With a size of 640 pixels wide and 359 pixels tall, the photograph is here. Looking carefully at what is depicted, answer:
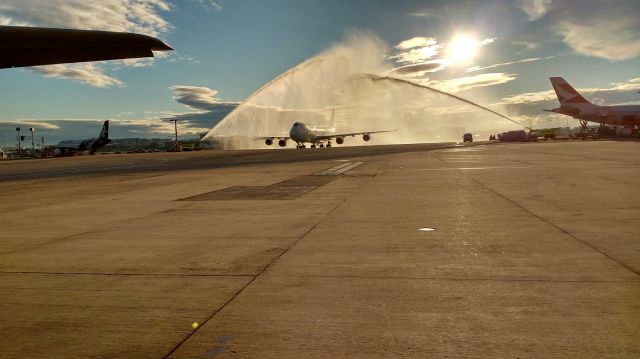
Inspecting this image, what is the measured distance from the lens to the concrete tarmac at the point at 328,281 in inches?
165

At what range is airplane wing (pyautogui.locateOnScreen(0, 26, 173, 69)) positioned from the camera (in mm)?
7793

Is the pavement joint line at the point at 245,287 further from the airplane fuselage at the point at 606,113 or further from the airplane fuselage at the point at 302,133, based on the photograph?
the airplane fuselage at the point at 606,113

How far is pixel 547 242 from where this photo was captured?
25.7ft

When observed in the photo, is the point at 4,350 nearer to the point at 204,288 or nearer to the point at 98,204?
the point at 204,288

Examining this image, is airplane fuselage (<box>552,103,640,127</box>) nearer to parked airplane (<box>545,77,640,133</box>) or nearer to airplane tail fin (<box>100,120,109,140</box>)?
parked airplane (<box>545,77,640,133</box>)

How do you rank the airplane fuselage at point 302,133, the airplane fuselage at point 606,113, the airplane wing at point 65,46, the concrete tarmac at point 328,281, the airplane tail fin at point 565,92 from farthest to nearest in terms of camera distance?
1. the airplane tail fin at point 565,92
2. the airplane fuselage at point 606,113
3. the airplane fuselage at point 302,133
4. the airplane wing at point 65,46
5. the concrete tarmac at point 328,281

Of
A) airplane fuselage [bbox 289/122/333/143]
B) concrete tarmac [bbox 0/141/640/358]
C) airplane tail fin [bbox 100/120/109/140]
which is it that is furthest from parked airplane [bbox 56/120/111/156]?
concrete tarmac [bbox 0/141/640/358]

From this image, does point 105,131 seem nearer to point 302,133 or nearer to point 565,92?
point 302,133

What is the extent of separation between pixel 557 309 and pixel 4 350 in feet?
17.0

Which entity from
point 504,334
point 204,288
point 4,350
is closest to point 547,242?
point 504,334

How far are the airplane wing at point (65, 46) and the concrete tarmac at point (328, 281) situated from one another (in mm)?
3330

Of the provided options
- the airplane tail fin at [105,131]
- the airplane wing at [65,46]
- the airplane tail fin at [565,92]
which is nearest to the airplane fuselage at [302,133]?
the airplane tail fin at [105,131]

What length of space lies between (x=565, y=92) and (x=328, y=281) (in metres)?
108

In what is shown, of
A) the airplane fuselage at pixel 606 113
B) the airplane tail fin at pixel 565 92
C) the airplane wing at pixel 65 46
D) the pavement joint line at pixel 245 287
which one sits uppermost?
the airplane tail fin at pixel 565 92
